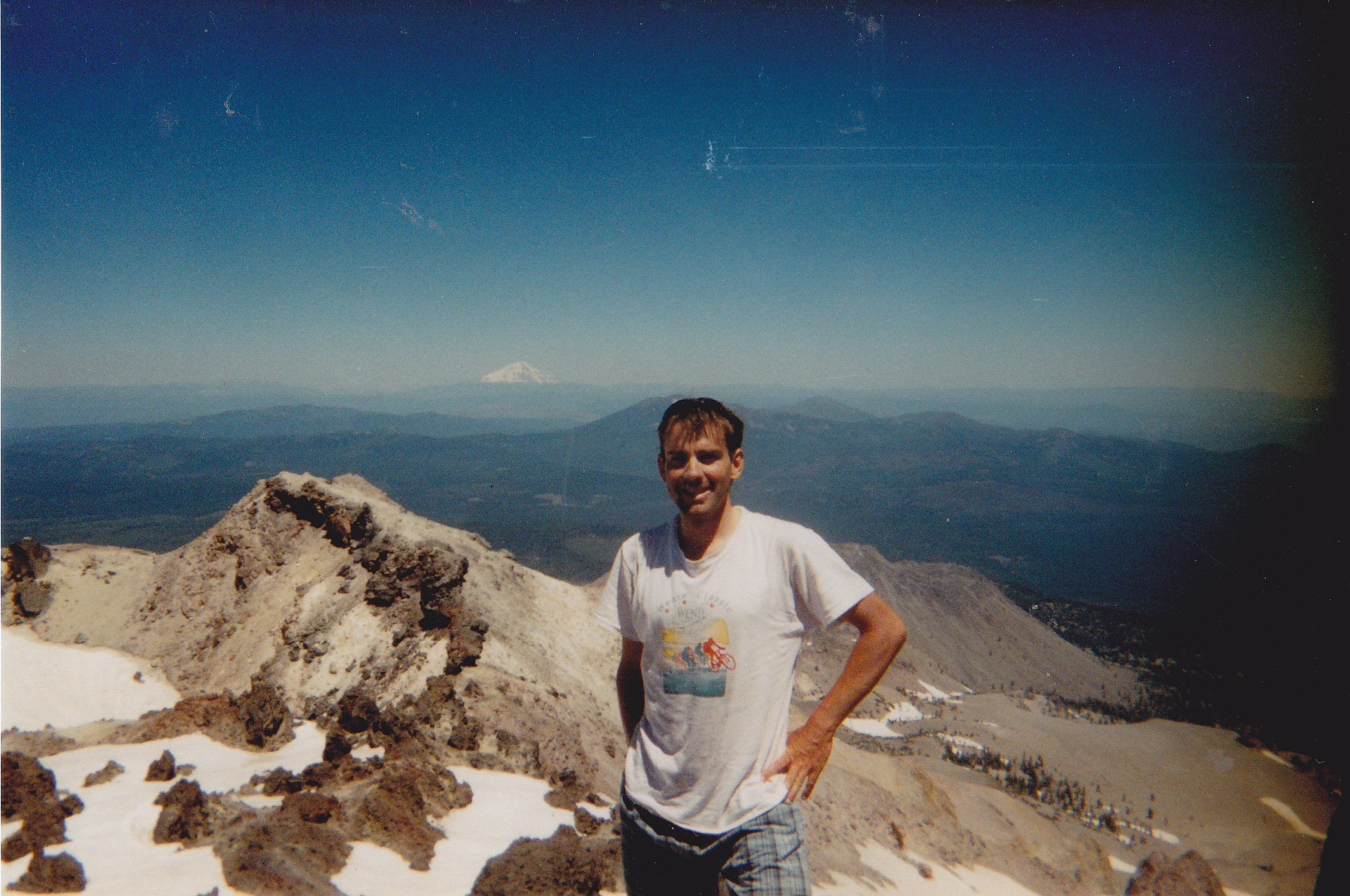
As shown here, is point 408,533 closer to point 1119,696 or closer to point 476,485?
point 1119,696

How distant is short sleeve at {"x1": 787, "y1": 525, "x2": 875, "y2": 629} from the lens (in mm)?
2242

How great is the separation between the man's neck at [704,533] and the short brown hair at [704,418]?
0.95ft

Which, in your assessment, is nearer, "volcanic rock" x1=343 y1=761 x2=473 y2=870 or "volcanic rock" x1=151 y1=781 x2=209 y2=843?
"volcanic rock" x1=151 y1=781 x2=209 y2=843

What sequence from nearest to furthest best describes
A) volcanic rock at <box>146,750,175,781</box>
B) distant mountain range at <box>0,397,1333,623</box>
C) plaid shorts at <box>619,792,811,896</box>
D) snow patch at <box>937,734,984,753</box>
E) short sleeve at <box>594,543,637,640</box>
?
plaid shorts at <box>619,792,811,896</box> → short sleeve at <box>594,543,637,640</box> → volcanic rock at <box>146,750,175,781</box> → snow patch at <box>937,734,984,753</box> → distant mountain range at <box>0,397,1333,623</box>

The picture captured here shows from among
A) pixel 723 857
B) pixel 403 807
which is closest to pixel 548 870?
pixel 403 807

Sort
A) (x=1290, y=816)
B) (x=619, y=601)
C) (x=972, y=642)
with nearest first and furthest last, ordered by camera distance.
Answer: (x=619, y=601)
(x=1290, y=816)
(x=972, y=642)

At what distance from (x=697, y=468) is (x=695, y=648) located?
0.67 meters

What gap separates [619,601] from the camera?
2566mm

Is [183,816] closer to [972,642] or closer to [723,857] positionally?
[723,857]

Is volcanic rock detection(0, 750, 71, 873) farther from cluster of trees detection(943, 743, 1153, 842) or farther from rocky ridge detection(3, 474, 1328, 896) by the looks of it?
cluster of trees detection(943, 743, 1153, 842)

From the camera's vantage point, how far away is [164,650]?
12789 mm

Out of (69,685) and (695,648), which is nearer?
(695,648)

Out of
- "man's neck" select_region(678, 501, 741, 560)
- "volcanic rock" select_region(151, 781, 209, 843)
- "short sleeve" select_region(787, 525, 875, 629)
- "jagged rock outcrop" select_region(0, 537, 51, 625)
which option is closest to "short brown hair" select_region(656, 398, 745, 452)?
"man's neck" select_region(678, 501, 741, 560)

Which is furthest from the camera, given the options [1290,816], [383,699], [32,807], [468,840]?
[1290,816]
